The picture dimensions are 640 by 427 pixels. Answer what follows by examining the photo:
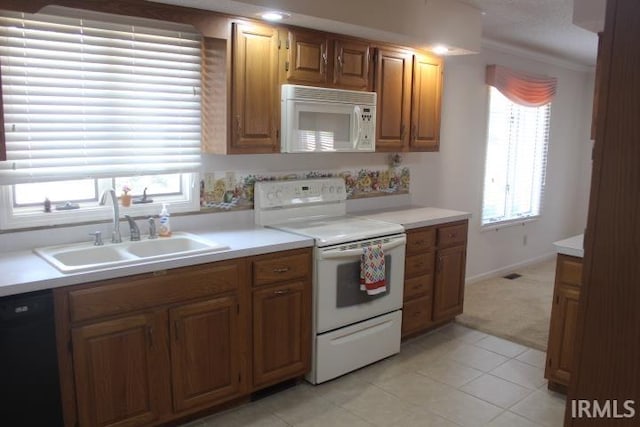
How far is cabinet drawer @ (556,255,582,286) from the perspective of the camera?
2.92 meters

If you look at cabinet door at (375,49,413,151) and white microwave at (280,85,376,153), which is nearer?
white microwave at (280,85,376,153)

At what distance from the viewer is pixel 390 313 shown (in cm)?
346

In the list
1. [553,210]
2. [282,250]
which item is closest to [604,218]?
[282,250]

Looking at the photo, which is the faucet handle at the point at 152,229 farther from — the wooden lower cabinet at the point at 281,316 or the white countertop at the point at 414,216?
the white countertop at the point at 414,216

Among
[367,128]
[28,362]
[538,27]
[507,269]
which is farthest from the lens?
[507,269]

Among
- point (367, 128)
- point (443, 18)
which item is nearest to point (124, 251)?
point (367, 128)

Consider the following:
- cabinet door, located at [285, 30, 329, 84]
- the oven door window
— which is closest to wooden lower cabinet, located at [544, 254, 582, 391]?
the oven door window

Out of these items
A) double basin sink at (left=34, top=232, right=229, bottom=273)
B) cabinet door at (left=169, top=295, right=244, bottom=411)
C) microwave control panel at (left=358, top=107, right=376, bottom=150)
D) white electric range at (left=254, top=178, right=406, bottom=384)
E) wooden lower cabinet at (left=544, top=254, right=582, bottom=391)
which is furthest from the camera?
microwave control panel at (left=358, top=107, right=376, bottom=150)

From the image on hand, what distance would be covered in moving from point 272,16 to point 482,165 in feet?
9.93

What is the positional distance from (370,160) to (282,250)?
5.00ft

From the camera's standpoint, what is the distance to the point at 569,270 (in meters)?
2.96

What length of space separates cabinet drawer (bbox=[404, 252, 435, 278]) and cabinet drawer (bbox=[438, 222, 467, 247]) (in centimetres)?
14

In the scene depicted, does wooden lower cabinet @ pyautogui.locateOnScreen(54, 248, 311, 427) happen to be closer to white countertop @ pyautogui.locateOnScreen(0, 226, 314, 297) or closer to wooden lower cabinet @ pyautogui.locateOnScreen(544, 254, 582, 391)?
white countertop @ pyautogui.locateOnScreen(0, 226, 314, 297)

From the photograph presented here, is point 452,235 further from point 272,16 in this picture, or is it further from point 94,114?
point 94,114
